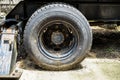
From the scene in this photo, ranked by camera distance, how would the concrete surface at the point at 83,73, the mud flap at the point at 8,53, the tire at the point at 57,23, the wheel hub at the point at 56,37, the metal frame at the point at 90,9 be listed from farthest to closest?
the metal frame at the point at 90,9 → the wheel hub at the point at 56,37 → the tire at the point at 57,23 → the concrete surface at the point at 83,73 → the mud flap at the point at 8,53

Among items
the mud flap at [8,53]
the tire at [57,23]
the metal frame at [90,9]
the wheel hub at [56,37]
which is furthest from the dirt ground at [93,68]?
the metal frame at [90,9]

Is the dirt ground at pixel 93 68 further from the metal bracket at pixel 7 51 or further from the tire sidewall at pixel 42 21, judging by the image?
the metal bracket at pixel 7 51

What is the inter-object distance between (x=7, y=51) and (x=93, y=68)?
1.52 metres

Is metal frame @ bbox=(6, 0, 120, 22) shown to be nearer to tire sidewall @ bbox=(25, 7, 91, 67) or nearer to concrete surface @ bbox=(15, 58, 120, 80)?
tire sidewall @ bbox=(25, 7, 91, 67)

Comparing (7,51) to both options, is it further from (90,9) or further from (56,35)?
(90,9)

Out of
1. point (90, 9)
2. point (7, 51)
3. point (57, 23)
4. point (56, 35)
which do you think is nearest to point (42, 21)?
point (57, 23)

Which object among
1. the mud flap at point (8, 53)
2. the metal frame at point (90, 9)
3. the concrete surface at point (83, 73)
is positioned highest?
the metal frame at point (90, 9)

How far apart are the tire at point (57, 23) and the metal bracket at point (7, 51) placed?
263 mm

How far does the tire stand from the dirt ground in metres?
0.16

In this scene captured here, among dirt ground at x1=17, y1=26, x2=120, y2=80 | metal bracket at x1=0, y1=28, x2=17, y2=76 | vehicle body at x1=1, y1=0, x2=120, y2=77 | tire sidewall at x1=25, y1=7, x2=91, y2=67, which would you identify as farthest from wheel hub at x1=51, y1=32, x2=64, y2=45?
metal bracket at x1=0, y1=28, x2=17, y2=76

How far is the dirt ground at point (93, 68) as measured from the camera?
511 cm

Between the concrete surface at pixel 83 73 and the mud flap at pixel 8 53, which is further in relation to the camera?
the concrete surface at pixel 83 73

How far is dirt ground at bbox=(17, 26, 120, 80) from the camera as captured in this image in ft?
16.8

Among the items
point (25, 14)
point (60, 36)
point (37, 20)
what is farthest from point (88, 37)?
point (25, 14)
